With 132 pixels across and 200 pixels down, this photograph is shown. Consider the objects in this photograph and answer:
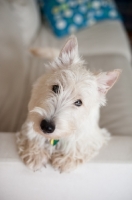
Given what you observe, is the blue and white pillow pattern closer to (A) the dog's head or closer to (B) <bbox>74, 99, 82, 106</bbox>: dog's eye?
(A) the dog's head

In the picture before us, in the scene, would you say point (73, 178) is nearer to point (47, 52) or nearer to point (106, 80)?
point (106, 80)

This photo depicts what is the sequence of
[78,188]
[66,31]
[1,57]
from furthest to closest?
1. [66,31]
2. [1,57]
3. [78,188]

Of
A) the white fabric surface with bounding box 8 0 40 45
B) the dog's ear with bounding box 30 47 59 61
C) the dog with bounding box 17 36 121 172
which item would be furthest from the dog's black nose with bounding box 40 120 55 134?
the white fabric surface with bounding box 8 0 40 45

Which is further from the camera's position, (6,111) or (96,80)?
(6,111)

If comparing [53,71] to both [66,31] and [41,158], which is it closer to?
[41,158]

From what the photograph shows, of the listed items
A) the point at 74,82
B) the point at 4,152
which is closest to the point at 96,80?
the point at 74,82

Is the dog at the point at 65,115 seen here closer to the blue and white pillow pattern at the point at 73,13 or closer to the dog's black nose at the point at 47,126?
the dog's black nose at the point at 47,126
